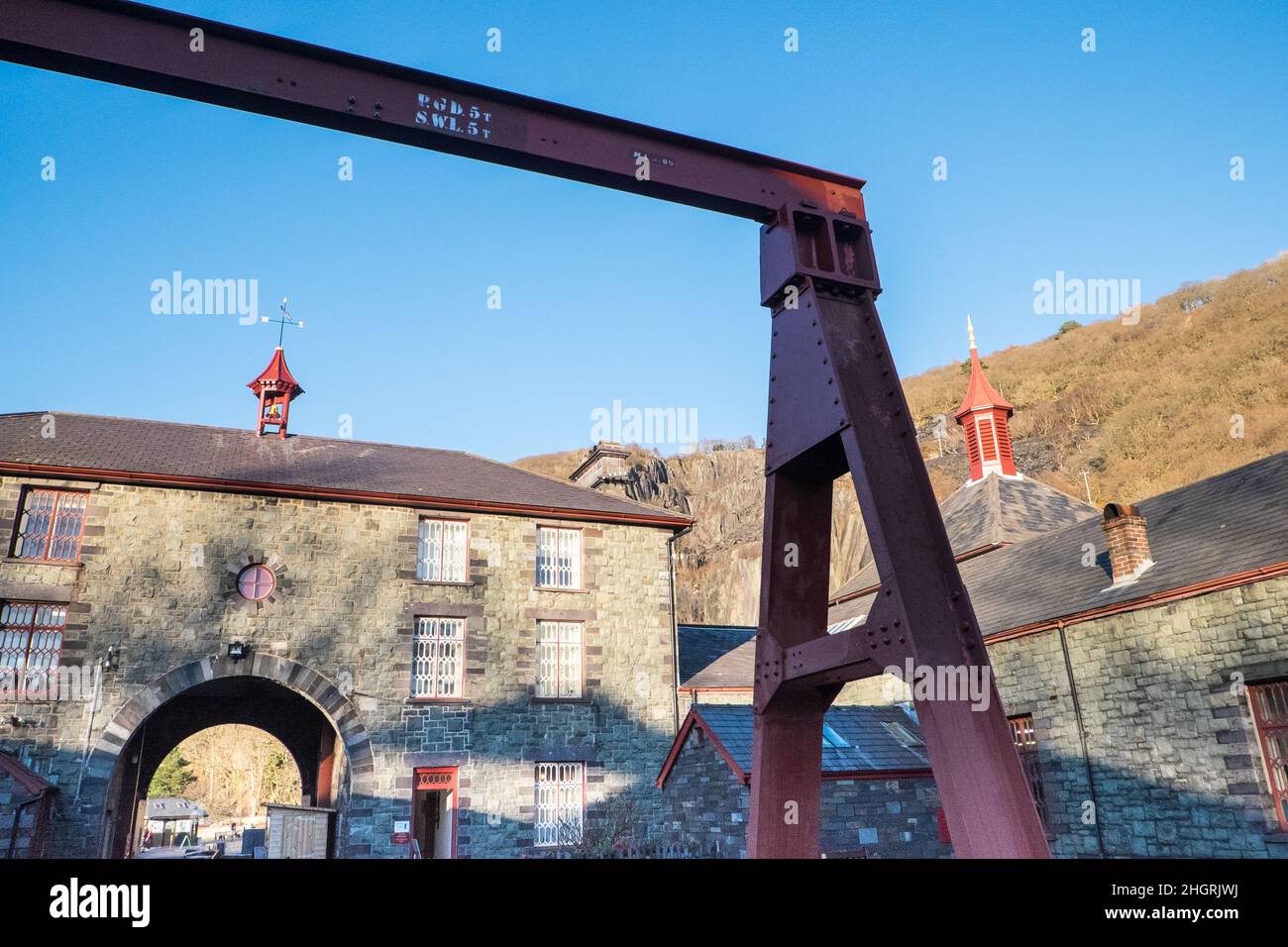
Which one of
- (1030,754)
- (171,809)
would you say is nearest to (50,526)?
(171,809)

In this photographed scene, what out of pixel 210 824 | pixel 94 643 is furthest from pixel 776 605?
pixel 210 824

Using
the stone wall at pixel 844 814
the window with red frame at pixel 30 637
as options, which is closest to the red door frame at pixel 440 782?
the stone wall at pixel 844 814

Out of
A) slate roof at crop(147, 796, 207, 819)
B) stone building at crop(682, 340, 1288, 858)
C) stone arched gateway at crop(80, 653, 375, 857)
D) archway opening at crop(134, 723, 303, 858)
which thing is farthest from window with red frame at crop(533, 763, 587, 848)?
archway opening at crop(134, 723, 303, 858)

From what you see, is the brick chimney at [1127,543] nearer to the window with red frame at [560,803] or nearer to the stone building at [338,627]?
the stone building at [338,627]

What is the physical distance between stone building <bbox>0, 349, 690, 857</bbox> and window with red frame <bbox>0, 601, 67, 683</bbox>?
37 millimetres

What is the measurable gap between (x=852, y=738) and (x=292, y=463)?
13298mm

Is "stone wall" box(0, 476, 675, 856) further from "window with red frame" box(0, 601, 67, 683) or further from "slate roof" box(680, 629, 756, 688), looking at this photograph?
A: "slate roof" box(680, 629, 756, 688)

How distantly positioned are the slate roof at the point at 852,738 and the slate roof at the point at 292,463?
6701 millimetres

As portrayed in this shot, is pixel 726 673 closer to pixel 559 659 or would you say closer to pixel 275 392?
pixel 559 659

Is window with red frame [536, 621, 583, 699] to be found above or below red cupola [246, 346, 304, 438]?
below

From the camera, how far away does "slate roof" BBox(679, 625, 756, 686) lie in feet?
76.1

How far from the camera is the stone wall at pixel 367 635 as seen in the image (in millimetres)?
17000

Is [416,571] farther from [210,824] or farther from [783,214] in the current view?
[210,824]
